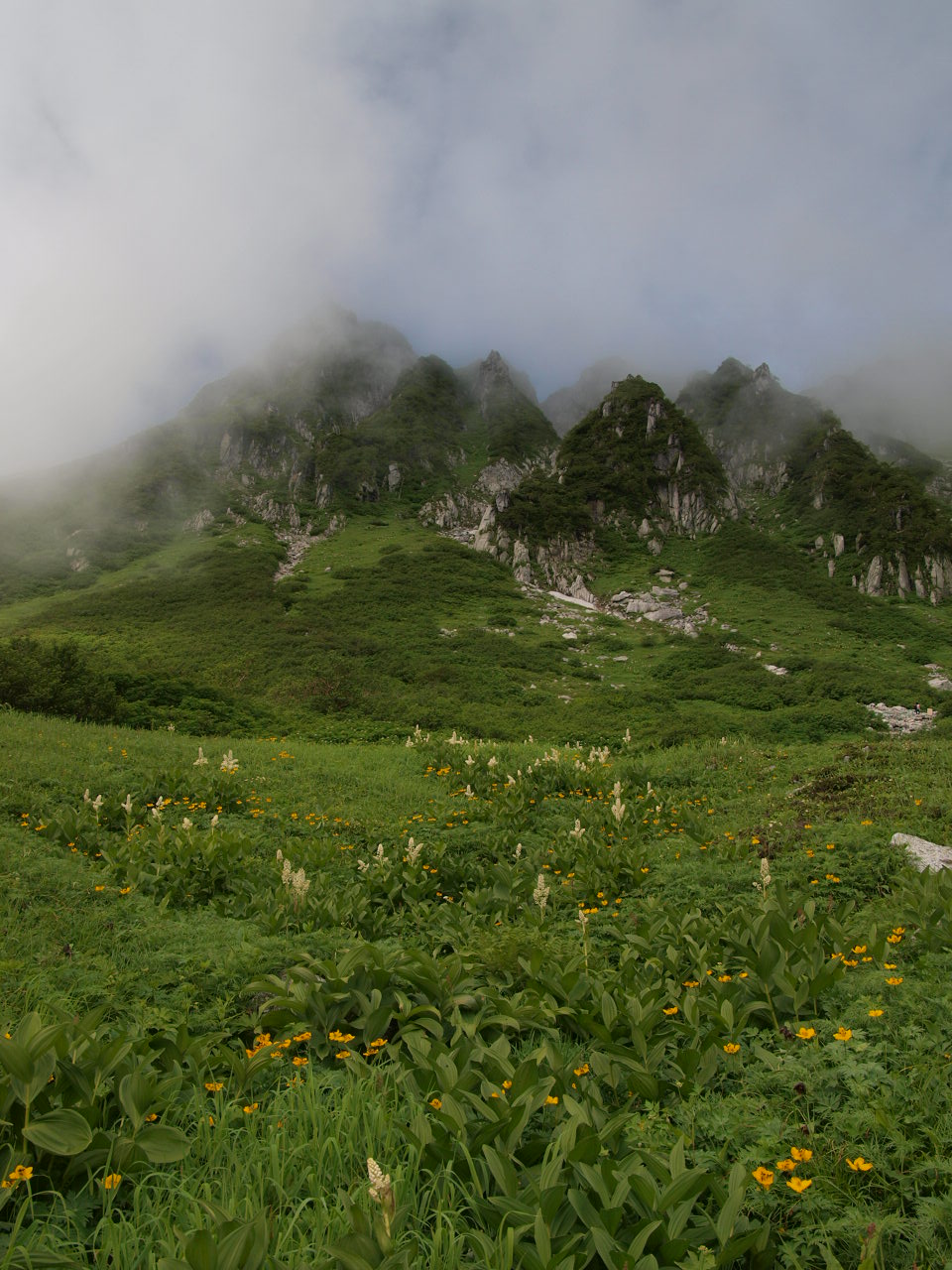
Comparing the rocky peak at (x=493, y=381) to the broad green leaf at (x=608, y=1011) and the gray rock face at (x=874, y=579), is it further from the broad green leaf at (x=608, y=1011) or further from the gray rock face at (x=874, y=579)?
the broad green leaf at (x=608, y=1011)

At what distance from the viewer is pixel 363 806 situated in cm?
1155

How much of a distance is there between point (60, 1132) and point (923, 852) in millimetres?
8103

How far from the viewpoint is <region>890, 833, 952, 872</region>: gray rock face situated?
675 centimetres

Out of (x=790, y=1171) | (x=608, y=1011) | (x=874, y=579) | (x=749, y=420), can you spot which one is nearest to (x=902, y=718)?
(x=608, y=1011)

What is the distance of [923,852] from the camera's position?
7.07m

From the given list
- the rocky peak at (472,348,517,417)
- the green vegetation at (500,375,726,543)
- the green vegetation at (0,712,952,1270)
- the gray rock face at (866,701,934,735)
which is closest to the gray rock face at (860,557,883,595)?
the green vegetation at (500,375,726,543)

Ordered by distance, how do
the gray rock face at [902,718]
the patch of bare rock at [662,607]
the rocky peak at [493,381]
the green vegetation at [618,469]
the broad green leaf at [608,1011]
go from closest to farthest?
1. the broad green leaf at [608,1011]
2. the gray rock face at [902,718]
3. the patch of bare rock at [662,607]
4. the green vegetation at [618,469]
5. the rocky peak at [493,381]

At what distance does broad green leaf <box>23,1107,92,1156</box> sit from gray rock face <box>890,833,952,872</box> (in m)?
7.42

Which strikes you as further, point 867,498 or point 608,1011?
point 867,498

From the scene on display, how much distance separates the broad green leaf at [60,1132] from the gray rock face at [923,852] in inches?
292

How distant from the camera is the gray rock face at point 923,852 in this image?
266 inches

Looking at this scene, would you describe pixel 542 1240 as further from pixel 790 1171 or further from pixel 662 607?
pixel 662 607

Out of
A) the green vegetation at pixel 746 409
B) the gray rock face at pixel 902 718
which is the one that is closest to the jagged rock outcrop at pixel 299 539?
the gray rock face at pixel 902 718

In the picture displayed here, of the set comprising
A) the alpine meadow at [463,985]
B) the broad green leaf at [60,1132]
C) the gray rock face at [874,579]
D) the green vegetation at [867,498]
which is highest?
the green vegetation at [867,498]
